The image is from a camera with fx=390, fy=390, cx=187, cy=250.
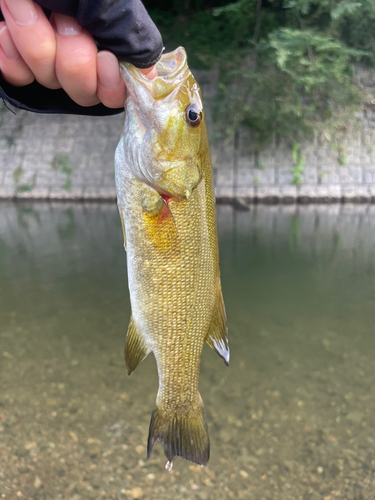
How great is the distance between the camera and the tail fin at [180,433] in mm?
1857

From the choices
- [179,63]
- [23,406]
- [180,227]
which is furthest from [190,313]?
[23,406]

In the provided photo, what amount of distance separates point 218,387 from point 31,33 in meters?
3.19

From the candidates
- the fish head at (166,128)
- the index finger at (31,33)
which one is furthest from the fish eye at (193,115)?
the index finger at (31,33)

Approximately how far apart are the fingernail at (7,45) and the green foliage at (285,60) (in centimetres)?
950

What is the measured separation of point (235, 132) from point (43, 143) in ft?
20.4

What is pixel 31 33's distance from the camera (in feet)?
4.05

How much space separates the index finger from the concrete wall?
10.3 m

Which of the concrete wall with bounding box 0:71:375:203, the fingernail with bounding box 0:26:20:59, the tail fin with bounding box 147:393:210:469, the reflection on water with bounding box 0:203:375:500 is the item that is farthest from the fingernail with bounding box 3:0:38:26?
the concrete wall with bounding box 0:71:375:203

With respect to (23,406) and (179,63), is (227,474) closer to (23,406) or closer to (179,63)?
(23,406)

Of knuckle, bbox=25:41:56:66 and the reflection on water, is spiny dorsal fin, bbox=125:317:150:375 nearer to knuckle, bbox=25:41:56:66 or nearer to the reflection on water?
knuckle, bbox=25:41:56:66

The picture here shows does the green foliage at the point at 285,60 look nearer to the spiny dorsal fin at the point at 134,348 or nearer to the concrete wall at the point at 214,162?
the concrete wall at the point at 214,162

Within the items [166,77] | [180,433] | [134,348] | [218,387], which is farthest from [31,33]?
[218,387]

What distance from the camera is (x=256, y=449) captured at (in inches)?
118

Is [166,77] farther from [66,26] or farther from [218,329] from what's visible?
[218,329]
